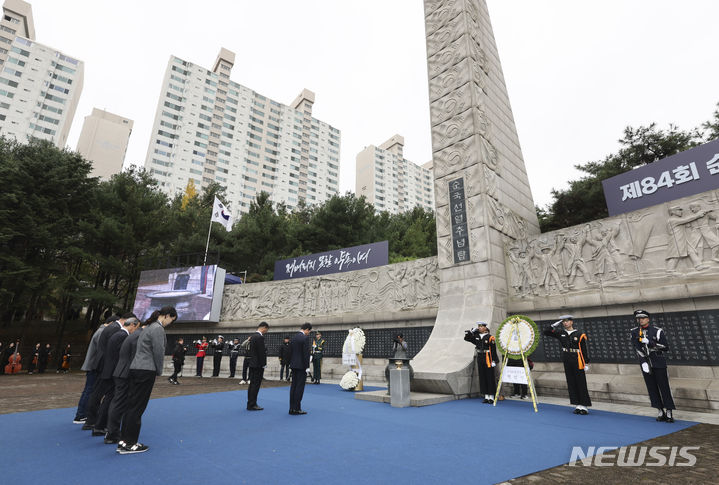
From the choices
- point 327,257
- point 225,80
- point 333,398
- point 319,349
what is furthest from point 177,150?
point 333,398

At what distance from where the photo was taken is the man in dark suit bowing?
659cm

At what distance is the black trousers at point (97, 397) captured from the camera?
528 cm

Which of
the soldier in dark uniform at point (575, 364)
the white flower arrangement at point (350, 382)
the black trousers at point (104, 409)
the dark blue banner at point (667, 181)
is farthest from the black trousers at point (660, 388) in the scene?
the black trousers at point (104, 409)

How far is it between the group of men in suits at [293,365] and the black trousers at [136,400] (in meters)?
2.69

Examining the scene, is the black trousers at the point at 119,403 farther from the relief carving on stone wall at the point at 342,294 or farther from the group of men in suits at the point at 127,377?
the relief carving on stone wall at the point at 342,294

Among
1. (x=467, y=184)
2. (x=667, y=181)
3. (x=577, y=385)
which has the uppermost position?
(x=467, y=184)

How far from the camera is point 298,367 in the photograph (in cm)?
680

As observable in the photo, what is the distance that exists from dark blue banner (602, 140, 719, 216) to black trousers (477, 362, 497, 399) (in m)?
6.45

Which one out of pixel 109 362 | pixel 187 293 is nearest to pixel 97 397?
pixel 109 362

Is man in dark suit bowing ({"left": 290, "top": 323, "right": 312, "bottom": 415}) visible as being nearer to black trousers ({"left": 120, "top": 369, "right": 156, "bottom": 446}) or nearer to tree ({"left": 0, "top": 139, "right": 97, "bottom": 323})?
black trousers ({"left": 120, "top": 369, "right": 156, "bottom": 446})

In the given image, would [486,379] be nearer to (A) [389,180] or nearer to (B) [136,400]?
(B) [136,400]

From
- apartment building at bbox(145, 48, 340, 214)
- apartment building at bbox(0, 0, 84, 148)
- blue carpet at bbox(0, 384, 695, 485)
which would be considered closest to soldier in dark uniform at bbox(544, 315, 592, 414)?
blue carpet at bbox(0, 384, 695, 485)

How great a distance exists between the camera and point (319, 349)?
508 inches

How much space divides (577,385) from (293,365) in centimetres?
576
